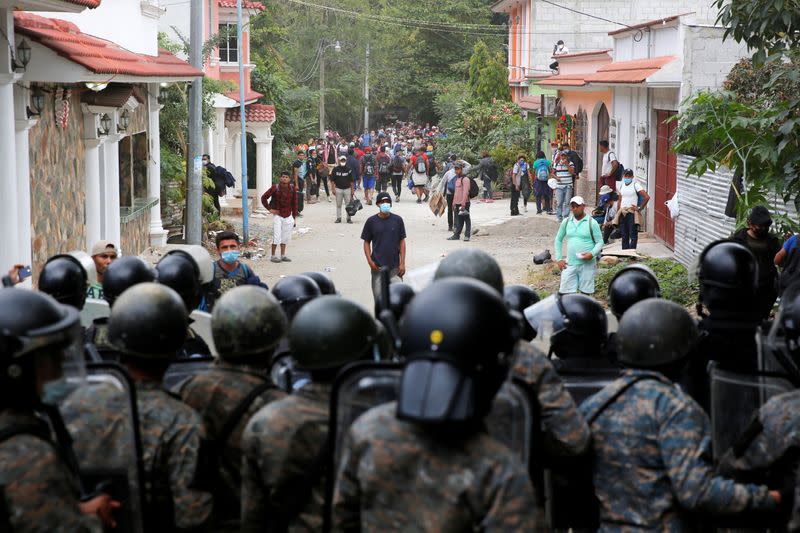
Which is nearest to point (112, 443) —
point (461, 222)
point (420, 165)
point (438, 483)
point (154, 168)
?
point (438, 483)

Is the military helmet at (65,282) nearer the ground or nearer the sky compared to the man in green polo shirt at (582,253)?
nearer the sky

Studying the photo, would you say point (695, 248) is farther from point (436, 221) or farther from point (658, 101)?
point (436, 221)

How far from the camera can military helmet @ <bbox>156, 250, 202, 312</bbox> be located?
616 centimetres

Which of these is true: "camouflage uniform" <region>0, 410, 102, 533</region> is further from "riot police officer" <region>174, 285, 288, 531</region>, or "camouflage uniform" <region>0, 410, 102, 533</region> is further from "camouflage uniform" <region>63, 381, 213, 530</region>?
"riot police officer" <region>174, 285, 288, 531</region>

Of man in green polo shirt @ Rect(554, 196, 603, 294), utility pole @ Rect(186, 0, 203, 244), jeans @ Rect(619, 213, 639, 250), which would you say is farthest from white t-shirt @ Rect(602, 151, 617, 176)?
man in green polo shirt @ Rect(554, 196, 603, 294)

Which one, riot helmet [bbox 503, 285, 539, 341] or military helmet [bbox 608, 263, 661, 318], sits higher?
military helmet [bbox 608, 263, 661, 318]

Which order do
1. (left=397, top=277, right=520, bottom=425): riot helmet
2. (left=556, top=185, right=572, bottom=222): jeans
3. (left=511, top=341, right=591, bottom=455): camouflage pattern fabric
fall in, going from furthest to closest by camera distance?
1. (left=556, top=185, right=572, bottom=222): jeans
2. (left=511, top=341, right=591, bottom=455): camouflage pattern fabric
3. (left=397, top=277, right=520, bottom=425): riot helmet

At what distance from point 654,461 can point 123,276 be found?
3002mm

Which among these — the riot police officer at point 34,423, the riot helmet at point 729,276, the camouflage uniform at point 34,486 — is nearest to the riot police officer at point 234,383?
the riot police officer at point 34,423

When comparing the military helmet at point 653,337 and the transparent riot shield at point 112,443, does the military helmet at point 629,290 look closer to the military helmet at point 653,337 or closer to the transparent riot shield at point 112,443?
the military helmet at point 653,337

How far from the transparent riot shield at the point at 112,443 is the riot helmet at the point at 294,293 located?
2.22m

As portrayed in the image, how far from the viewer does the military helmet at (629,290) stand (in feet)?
18.7

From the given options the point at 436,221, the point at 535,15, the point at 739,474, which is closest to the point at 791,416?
the point at 739,474

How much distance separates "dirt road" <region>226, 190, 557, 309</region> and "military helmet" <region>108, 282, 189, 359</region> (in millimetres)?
11800
